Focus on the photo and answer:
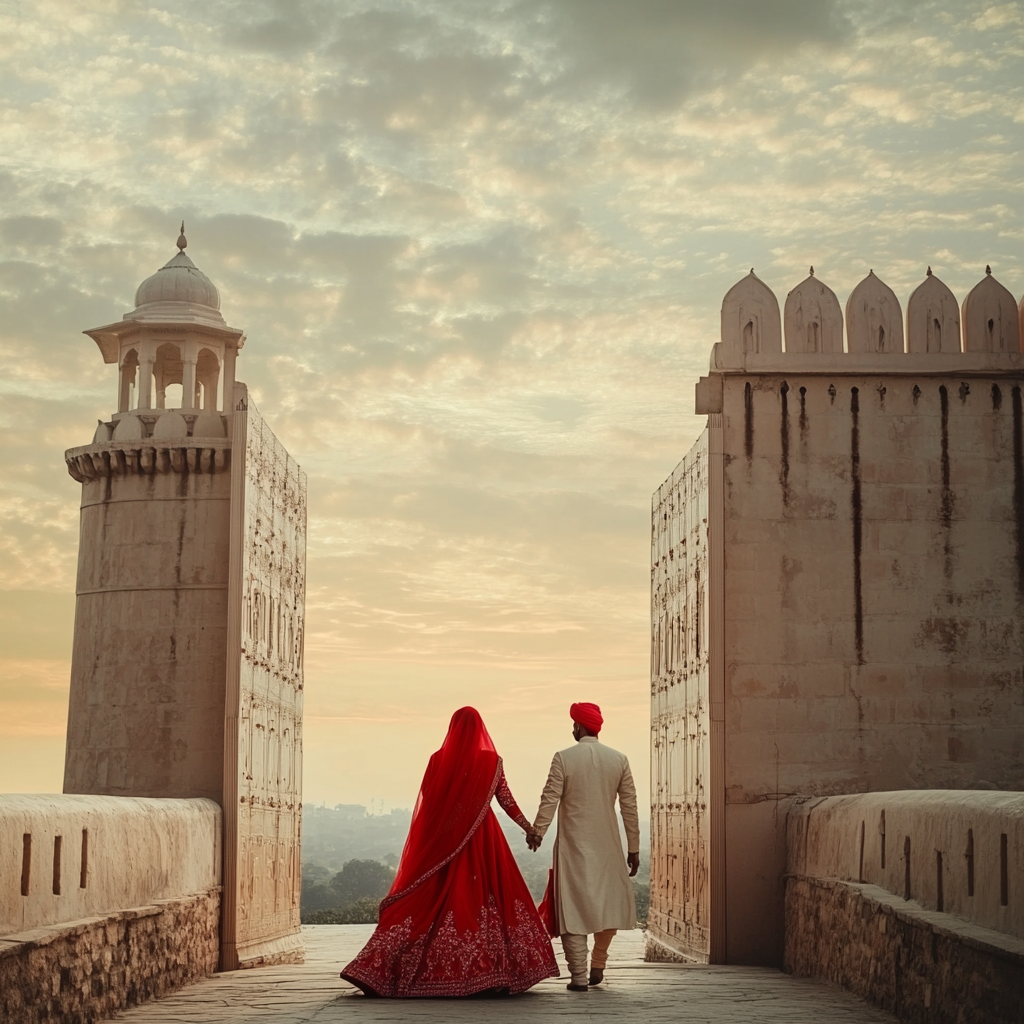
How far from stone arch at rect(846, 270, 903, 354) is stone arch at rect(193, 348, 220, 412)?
761 centimetres

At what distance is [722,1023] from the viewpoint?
7.84 metres

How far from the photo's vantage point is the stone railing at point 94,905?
24.8 feet

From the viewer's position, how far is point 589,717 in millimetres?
10203

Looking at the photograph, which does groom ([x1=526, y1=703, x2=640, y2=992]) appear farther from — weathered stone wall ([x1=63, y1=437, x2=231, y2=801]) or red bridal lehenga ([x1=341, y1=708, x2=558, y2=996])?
weathered stone wall ([x1=63, y1=437, x2=231, y2=801])

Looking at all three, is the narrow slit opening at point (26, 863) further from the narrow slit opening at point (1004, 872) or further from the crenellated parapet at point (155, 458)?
the crenellated parapet at point (155, 458)

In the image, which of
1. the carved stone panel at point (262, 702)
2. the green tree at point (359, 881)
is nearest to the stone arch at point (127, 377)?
the carved stone panel at point (262, 702)

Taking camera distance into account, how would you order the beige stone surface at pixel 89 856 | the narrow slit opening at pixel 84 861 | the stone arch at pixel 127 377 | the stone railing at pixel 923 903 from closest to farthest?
the stone railing at pixel 923 903
the beige stone surface at pixel 89 856
the narrow slit opening at pixel 84 861
the stone arch at pixel 127 377

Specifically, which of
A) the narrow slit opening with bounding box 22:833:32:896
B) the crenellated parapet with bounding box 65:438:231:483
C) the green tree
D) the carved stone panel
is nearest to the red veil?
the narrow slit opening with bounding box 22:833:32:896

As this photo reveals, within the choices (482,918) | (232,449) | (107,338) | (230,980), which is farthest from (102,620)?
(482,918)

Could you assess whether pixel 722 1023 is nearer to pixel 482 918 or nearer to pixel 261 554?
pixel 482 918

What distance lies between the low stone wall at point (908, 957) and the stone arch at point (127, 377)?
32.3ft

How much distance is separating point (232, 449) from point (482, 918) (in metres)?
7.32

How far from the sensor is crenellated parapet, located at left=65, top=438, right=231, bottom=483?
15.9m

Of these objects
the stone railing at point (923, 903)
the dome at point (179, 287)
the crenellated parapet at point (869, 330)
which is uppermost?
the dome at point (179, 287)
